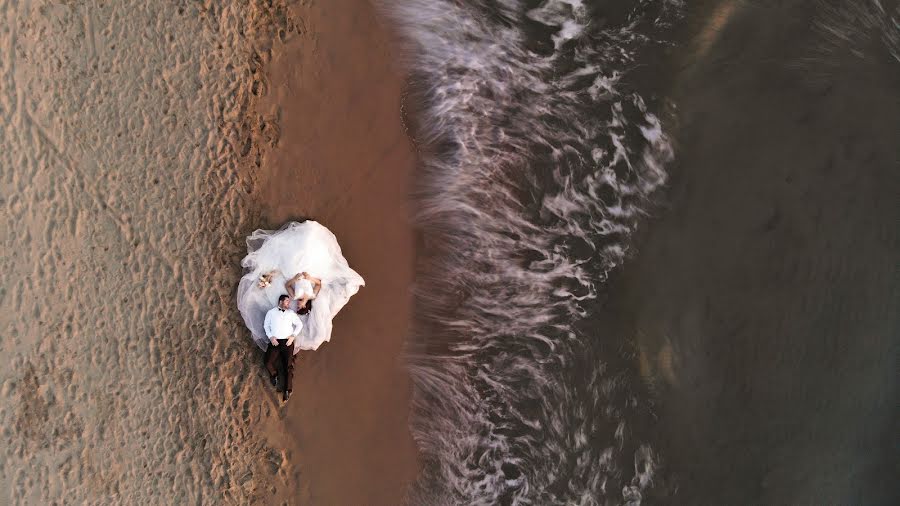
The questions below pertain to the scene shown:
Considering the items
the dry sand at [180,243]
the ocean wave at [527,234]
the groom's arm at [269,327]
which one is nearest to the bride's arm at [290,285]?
the groom's arm at [269,327]

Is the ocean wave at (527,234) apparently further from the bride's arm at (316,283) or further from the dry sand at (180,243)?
the bride's arm at (316,283)

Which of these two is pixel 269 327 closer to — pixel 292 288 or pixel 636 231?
pixel 292 288

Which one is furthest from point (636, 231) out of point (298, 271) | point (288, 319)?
point (288, 319)

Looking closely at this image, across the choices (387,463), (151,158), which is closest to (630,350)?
(387,463)

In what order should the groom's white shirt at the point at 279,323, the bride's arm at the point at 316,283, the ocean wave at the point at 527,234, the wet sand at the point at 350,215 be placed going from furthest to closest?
the ocean wave at the point at 527,234 < the wet sand at the point at 350,215 < the bride's arm at the point at 316,283 < the groom's white shirt at the point at 279,323

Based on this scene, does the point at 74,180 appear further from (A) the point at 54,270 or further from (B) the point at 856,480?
(B) the point at 856,480

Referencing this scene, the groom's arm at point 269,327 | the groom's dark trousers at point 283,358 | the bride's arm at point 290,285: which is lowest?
the groom's dark trousers at point 283,358
